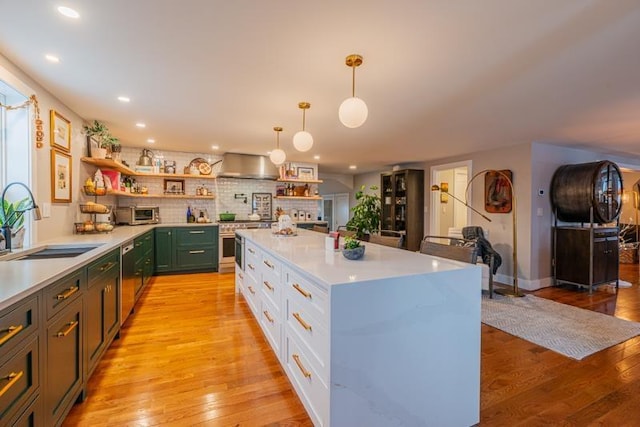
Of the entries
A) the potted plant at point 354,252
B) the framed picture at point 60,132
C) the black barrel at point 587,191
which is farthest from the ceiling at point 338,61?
the potted plant at point 354,252

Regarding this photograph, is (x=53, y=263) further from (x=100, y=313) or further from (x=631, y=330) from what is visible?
(x=631, y=330)

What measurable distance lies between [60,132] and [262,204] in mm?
3647

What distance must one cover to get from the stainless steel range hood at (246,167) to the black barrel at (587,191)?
185 inches

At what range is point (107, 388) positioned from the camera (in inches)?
76.5

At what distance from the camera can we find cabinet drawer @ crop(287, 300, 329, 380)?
1.37 metres

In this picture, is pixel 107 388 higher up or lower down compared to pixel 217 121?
lower down

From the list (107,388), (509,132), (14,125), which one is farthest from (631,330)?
(14,125)

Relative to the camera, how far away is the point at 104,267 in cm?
224

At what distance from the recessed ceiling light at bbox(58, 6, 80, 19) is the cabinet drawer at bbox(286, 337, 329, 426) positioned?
2.18 meters

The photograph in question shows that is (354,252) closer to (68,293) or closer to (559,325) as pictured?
(68,293)

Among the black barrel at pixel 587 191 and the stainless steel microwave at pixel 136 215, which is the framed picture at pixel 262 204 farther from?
the black barrel at pixel 587 191

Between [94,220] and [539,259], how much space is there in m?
6.08

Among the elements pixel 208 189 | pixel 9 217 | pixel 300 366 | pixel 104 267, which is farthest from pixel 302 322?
pixel 208 189

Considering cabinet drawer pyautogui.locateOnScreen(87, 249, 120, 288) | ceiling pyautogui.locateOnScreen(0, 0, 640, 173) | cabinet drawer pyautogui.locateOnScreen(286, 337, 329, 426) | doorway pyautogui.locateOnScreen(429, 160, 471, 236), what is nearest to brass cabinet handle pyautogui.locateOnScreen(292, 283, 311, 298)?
cabinet drawer pyautogui.locateOnScreen(286, 337, 329, 426)
